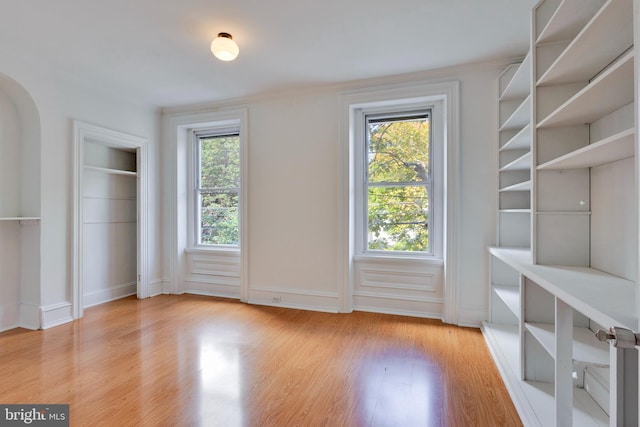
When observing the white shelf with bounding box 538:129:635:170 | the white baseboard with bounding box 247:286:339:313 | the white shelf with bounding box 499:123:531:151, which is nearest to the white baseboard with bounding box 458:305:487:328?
the white baseboard with bounding box 247:286:339:313

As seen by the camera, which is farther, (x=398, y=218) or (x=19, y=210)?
(x=398, y=218)

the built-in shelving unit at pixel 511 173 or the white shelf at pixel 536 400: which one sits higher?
the built-in shelving unit at pixel 511 173

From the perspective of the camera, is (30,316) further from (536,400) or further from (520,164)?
(520,164)

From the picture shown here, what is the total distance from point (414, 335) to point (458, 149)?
1.88 metres

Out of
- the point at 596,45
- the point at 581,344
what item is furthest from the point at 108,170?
the point at 581,344

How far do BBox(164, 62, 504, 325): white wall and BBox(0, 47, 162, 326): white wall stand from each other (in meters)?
1.33

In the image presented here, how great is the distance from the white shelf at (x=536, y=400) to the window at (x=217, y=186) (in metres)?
3.37

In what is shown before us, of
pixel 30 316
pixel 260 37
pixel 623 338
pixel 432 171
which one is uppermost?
pixel 260 37

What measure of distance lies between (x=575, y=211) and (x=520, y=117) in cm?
106

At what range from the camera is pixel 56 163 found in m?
3.19

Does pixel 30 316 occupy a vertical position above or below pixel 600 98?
below

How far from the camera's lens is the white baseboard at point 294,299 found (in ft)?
11.9

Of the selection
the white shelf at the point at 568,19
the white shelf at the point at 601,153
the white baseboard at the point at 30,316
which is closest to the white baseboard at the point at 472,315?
the white shelf at the point at 601,153

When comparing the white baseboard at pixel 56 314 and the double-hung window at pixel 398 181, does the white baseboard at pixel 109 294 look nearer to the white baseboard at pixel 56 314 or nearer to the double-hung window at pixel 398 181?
the white baseboard at pixel 56 314
